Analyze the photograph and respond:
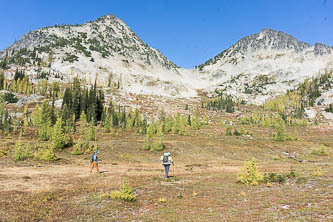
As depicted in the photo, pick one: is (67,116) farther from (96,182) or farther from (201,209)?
(201,209)

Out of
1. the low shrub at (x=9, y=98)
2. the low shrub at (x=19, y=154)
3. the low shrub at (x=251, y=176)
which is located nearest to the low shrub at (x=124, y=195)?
the low shrub at (x=251, y=176)

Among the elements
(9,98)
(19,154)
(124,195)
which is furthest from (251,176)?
(9,98)

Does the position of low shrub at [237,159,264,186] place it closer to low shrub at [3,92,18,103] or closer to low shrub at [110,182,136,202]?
low shrub at [110,182,136,202]

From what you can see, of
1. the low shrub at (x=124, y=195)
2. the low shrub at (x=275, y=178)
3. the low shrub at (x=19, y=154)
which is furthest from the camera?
the low shrub at (x=19, y=154)

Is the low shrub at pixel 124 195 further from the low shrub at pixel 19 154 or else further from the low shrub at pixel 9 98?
the low shrub at pixel 9 98

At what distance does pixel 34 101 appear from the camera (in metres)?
130

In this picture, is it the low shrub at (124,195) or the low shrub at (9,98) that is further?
the low shrub at (9,98)

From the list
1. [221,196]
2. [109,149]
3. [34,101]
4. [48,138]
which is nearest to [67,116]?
[48,138]

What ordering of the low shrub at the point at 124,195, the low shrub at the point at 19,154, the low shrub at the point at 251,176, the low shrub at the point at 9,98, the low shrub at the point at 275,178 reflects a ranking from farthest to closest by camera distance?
the low shrub at the point at 9,98, the low shrub at the point at 19,154, the low shrub at the point at 275,178, the low shrub at the point at 251,176, the low shrub at the point at 124,195

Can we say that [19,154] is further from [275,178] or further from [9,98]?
[9,98]

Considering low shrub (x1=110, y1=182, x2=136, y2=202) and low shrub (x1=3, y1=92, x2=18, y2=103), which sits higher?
low shrub (x1=3, y1=92, x2=18, y2=103)

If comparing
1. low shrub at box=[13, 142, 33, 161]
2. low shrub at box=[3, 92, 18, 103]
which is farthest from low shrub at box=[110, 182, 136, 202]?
low shrub at box=[3, 92, 18, 103]

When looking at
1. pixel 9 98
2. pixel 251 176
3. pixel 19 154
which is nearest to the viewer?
pixel 251 176

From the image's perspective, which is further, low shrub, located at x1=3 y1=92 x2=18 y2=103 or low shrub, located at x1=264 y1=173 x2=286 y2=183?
low shrub, located at x1=3 y1=92 x2=18 y2=103
